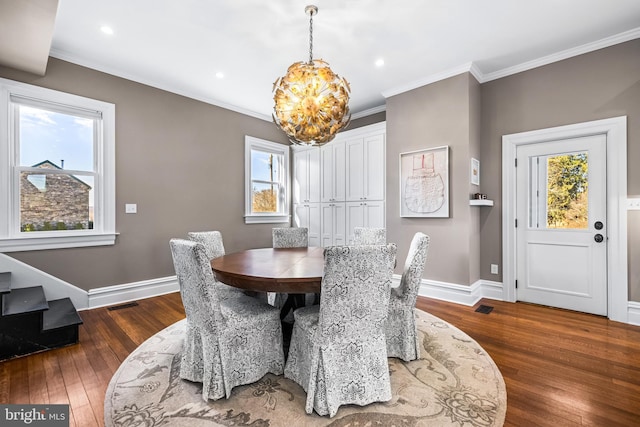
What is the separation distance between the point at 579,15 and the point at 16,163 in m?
5.52

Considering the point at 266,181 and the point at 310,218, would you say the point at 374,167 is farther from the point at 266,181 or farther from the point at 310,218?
the point at 266,181

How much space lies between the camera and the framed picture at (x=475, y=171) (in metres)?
3.50

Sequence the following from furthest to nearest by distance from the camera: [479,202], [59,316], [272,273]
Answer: [479,202] → [59,316] → [272,273]

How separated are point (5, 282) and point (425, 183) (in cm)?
435

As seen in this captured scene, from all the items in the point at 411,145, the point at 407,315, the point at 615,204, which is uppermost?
the point at 411,145

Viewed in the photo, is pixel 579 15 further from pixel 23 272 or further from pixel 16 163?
pixel 23 272

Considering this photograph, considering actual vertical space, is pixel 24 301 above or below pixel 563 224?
below

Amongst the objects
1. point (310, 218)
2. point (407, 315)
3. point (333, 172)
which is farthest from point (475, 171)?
point (310, 218)

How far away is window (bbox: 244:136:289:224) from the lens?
4.86m

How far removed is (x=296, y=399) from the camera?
1688 millimetres

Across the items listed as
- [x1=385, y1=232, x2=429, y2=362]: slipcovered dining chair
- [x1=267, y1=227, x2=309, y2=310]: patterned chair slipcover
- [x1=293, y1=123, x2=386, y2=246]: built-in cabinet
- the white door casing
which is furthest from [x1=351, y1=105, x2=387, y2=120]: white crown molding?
[x1=385, y1=232, x2=429, y2=362]: slipcovered dining chair

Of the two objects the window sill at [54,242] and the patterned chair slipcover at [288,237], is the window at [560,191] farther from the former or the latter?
the window sill at [54,242]

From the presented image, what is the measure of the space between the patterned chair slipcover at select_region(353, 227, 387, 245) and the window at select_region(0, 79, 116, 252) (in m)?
2.91

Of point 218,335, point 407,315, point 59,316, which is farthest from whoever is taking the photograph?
point 59,316
